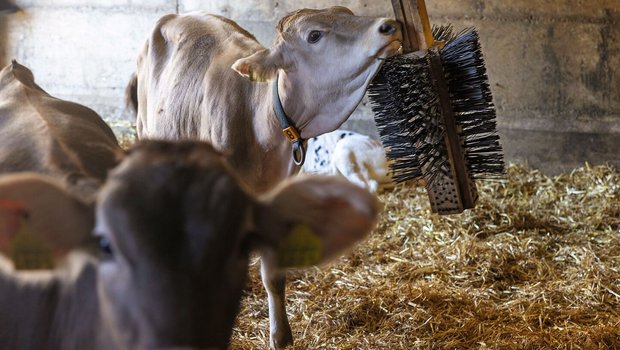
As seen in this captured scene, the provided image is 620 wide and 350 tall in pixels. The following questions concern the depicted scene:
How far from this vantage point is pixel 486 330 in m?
4.52

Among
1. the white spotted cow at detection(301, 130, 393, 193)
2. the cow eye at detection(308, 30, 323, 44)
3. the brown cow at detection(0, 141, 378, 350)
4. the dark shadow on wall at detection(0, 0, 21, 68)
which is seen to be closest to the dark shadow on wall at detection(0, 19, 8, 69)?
the dark shadow on wall at detection(0, 0, 21, 68)

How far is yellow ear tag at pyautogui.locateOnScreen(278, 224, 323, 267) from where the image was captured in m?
2.46

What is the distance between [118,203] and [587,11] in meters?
6.12

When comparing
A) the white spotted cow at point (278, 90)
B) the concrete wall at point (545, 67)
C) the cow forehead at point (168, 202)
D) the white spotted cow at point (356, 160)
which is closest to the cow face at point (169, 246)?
the cow forehead at point (168, 202)

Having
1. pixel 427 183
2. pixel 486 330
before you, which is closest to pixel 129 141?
pixel 427 183

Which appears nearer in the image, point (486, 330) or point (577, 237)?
point (486, 330)

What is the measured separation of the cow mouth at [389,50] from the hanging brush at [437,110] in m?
0.06

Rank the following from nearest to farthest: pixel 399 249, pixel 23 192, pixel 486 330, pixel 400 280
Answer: pixel 23 192, pixel 486 330, pixel 400 280, pixel 399 249

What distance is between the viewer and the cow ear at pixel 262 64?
444 centimetres

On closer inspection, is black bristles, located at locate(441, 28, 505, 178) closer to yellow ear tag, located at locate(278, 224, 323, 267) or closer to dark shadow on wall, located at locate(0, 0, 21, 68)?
yellow ear tag, located at locate(278, 224, 323, 267)

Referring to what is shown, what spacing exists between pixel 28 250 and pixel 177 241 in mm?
582

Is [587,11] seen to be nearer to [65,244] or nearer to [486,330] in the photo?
[486,330]

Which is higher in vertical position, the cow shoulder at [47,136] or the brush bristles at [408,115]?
the cow shoulder at [47,136]

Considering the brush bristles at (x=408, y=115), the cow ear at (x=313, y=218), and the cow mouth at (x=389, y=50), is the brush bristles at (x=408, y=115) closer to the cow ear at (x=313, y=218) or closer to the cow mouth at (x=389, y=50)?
the cow mouth at (x=389, y=50)
